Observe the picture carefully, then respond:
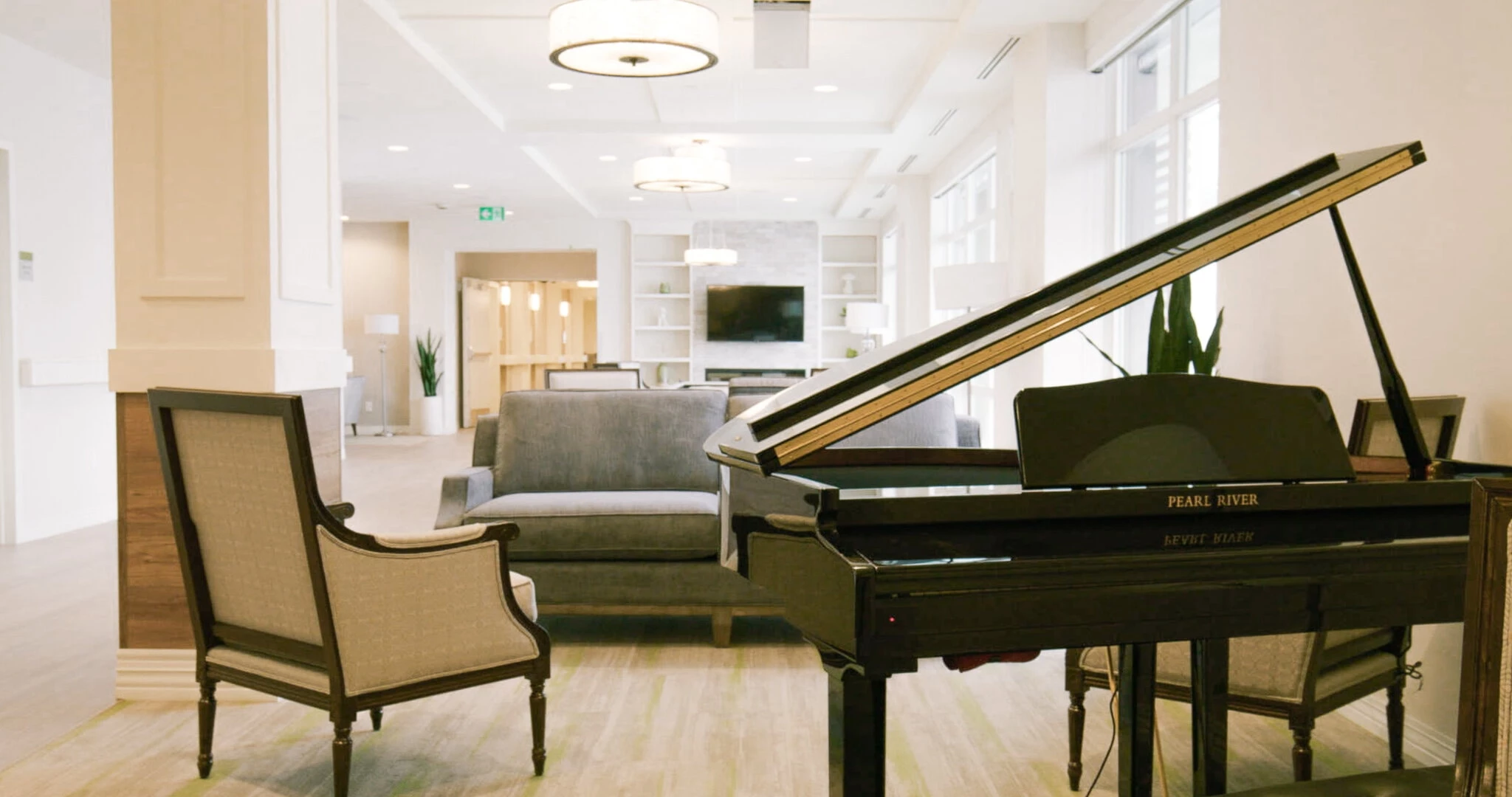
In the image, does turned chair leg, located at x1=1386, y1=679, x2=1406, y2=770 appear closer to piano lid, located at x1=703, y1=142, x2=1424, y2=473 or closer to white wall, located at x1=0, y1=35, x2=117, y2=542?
piano lid, located at x1=703, y1=142, x2=1424, y2=473

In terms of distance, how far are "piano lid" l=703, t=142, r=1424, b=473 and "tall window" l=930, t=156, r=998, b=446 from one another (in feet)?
A: 19.5

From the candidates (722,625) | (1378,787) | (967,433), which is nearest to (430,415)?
(967,433)

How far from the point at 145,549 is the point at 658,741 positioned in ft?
5.63

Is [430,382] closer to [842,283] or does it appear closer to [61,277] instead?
[842,283]

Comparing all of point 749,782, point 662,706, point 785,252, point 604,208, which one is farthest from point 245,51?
point 785,252

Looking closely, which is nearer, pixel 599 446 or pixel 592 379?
pixel 599 446

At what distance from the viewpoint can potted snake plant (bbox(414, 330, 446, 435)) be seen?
1376 centimetres

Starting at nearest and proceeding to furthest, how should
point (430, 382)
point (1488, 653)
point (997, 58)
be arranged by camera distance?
point (1488, 653), point (997, 58), point (430, 382)

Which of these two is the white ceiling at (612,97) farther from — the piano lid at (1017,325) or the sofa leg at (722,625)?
the piano lid at (1017,325)

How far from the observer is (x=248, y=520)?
2.53 metres

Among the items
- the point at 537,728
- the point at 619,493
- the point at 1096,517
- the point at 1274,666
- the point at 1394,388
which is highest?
the point at 1394,388

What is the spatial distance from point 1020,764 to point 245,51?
2995 mm

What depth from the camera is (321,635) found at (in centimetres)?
244

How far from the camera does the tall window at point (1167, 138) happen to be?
4660 mm
